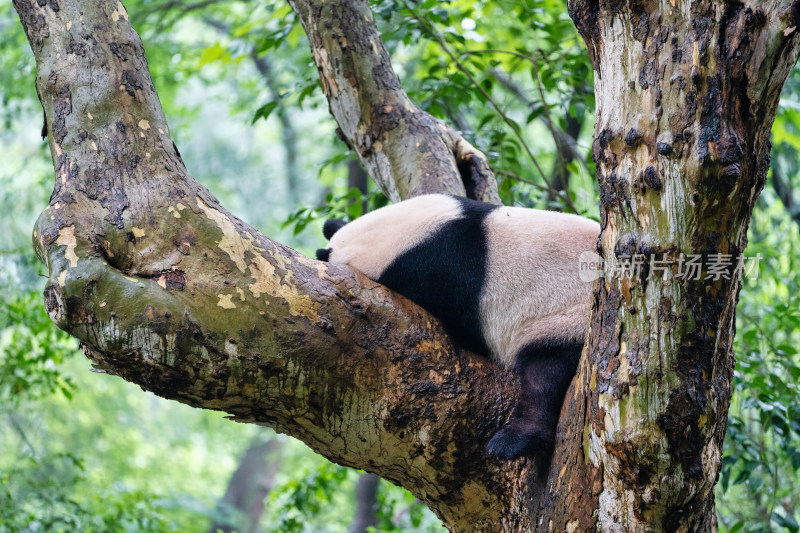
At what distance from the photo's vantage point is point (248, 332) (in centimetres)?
216

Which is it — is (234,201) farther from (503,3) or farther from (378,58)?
(378,58)

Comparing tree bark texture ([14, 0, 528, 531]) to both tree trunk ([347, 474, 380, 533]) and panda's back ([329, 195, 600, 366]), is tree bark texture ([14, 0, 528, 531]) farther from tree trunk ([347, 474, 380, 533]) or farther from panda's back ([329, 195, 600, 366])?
tree trunk ([347, 474, 380, 533])

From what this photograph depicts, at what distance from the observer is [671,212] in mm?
1723

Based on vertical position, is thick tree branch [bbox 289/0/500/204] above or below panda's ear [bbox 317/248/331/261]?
above

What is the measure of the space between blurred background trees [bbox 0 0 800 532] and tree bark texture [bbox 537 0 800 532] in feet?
5.60

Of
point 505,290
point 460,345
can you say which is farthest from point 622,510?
point 505,290

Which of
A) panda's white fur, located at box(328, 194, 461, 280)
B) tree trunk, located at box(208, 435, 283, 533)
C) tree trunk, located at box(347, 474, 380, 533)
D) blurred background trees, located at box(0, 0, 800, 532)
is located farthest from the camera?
tree trunk, located at box(208, 435, 283, 533)

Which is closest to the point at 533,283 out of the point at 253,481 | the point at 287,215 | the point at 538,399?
the point at 538,399

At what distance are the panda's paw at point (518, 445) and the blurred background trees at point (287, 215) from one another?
1.55 m

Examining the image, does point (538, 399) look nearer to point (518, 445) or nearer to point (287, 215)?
point (518, 445)

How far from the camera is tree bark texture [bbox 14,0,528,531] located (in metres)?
2.07

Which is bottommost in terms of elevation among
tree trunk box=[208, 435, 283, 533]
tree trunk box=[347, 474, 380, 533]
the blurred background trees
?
tree trunk box=[208, 435, 283, 533]

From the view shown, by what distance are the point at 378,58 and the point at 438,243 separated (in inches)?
59.3

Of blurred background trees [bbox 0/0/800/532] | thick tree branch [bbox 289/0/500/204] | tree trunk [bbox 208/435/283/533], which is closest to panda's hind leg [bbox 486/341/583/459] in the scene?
blurred background trees [bbox 0/0/800/532]
